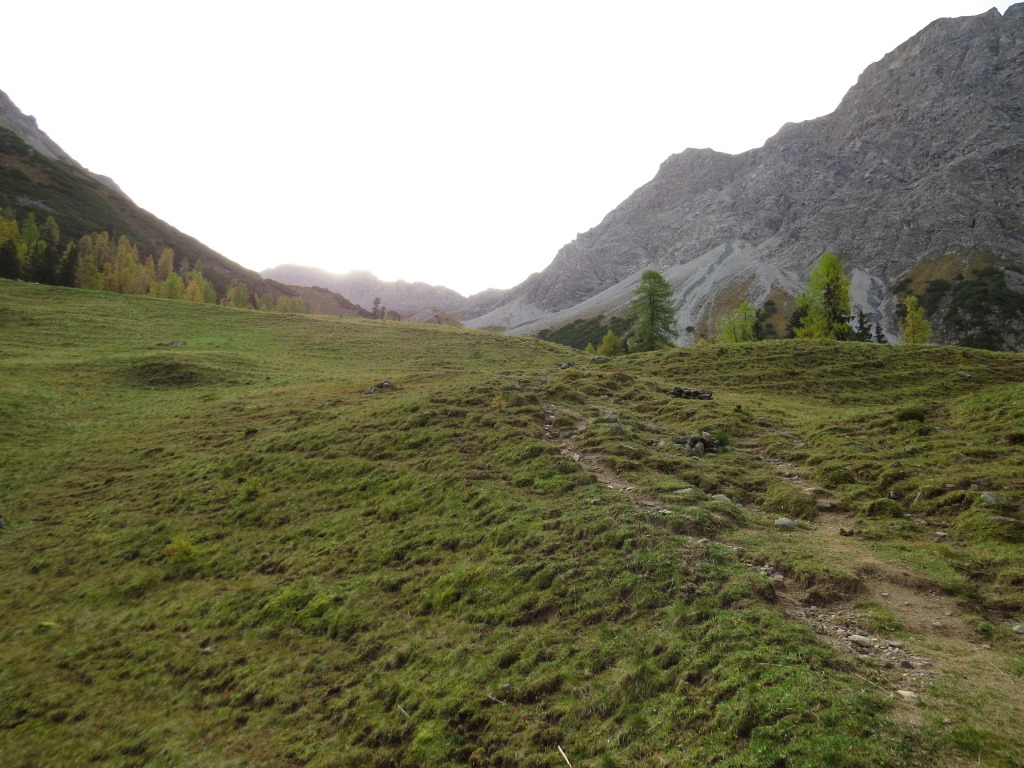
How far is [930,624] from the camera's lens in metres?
9.62

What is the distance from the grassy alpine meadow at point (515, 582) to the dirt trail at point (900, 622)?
3.0 inches

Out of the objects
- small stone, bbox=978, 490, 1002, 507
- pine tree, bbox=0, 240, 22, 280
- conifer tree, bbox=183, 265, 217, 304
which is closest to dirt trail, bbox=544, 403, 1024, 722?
small stone, bbox=978, 490, 1002, 507

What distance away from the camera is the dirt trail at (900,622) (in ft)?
26.6

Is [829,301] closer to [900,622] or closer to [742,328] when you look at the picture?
[742,328]

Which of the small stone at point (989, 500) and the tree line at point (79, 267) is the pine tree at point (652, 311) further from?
the tree line at point (79, 267)

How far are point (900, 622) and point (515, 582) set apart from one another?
8002 mm

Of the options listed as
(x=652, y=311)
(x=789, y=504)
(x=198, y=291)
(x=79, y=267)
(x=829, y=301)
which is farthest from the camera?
(x=198, y=291)

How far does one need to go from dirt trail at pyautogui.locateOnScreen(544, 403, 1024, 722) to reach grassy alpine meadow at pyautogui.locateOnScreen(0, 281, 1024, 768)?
3.0 inches

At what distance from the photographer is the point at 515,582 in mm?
12875

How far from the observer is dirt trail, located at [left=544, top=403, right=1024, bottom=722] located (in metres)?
8.09

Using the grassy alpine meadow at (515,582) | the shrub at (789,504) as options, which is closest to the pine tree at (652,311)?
the grassy alpine meadow at (515,582)

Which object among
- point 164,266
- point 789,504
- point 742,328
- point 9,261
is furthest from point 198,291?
point 789,504

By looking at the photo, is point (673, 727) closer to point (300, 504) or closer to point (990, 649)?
point (990, 649)

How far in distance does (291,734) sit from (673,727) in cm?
756
